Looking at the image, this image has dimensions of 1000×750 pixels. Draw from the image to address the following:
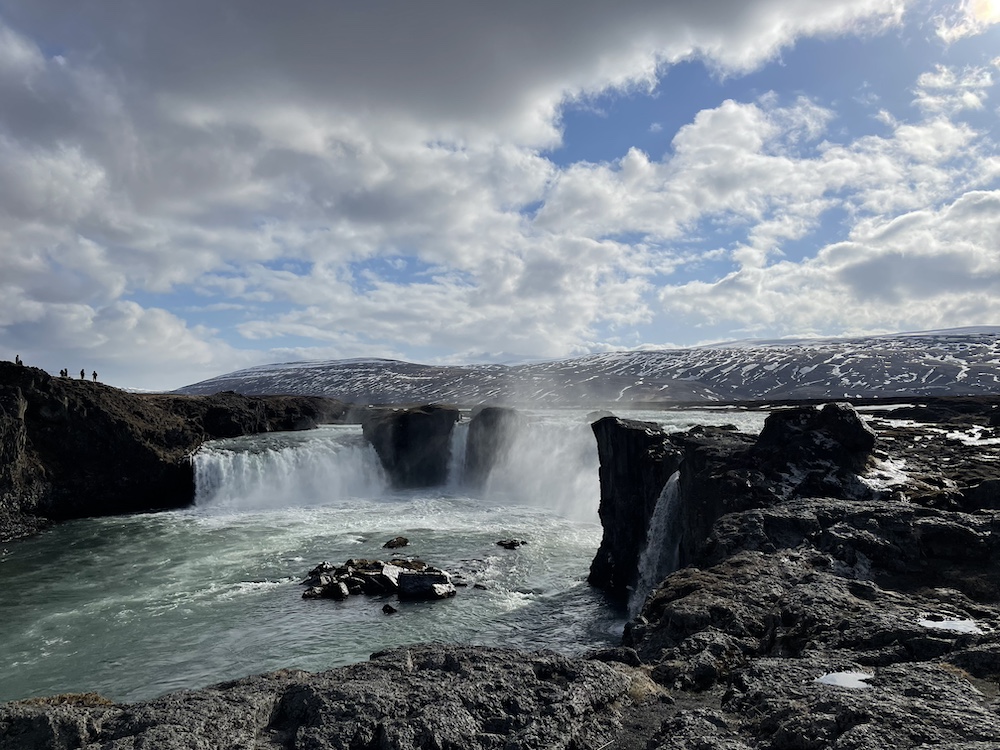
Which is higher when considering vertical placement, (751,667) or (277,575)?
(751,667)

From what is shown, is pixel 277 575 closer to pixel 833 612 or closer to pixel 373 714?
pixel 373 714

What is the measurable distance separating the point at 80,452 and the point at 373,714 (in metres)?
55.0

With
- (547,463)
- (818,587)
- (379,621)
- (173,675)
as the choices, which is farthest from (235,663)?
(547,463)

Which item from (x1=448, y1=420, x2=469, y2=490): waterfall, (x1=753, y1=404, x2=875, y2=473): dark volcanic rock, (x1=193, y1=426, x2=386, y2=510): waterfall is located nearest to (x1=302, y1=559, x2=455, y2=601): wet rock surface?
(x1=753, y1=404, x2=875, y2=473): dark volcanic rock

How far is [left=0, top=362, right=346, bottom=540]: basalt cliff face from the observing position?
144 ft

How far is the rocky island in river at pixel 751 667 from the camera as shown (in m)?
7.00

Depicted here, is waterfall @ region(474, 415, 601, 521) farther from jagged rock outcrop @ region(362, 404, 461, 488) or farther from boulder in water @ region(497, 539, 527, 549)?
boulder in water @ region(497, 539, 527, 549)

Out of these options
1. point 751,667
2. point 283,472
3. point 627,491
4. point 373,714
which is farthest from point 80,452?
point 751,667

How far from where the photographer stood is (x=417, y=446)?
223 feet

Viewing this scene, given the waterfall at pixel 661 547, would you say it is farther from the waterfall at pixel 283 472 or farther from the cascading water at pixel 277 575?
the waterfall at pixel 283 472

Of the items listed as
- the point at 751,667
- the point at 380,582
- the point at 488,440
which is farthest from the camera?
the point at 488,440

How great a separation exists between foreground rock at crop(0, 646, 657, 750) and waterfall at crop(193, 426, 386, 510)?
51776 mm

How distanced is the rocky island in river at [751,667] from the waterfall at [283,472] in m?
49.0

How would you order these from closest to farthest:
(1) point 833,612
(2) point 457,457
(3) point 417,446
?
(1) point 833,612 → (2) point 457,457 → (3) point 417,446
